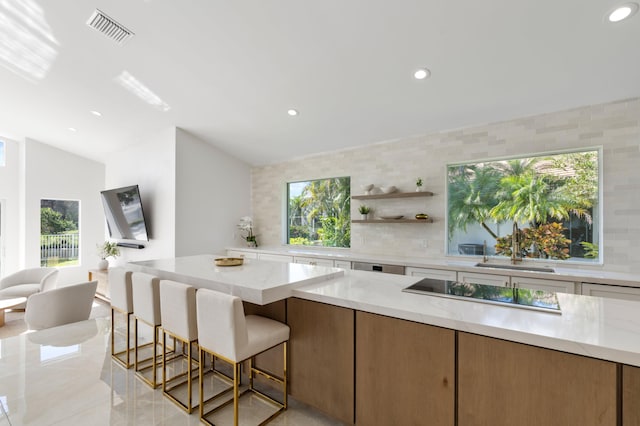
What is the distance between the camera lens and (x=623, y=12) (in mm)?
2010

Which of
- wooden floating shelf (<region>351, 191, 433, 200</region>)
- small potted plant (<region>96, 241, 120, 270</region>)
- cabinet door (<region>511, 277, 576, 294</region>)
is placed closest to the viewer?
cabinet door (<region>511, 277, 576, 294</region>)

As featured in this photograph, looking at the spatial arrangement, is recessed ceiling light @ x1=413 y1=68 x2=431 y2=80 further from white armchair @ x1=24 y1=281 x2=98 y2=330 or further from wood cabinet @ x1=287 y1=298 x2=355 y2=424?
white armchair @ x1=24 y1=281 x2=98 y2=330

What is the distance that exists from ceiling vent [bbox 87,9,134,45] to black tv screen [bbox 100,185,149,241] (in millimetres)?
2724

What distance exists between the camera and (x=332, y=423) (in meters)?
1.96

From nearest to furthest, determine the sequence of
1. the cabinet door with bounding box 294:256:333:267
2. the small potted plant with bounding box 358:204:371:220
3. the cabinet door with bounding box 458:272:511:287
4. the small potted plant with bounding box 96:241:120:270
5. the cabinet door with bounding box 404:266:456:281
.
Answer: the cabinet door with bounding box 458:272:511:287
the cabinet door with bounding box 404:266:456:281
the cabinet door with bounding box 294:256:333:267
the small potted plant with bounding box 358:204:371:220
the small potted plant with bounding box 96:241:120:270

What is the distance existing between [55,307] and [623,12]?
618cm

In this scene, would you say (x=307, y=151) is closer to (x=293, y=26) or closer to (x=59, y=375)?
(x=293, y=26)

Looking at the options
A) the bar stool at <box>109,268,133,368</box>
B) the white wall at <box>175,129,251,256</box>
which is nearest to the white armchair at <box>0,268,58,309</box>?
the white wall at <box>175,129,251,256</box>

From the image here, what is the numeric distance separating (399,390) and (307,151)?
4090 millimetres

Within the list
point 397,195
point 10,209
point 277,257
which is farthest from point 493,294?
point 10,209

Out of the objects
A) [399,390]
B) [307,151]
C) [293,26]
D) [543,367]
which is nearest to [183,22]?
[293,26]

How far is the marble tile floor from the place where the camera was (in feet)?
6.56

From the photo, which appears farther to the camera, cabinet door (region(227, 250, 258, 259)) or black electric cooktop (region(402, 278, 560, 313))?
cabinet door (region(227, 250, 258, 259))

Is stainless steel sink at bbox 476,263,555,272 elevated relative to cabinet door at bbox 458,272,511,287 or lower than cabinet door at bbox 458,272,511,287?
elevated
